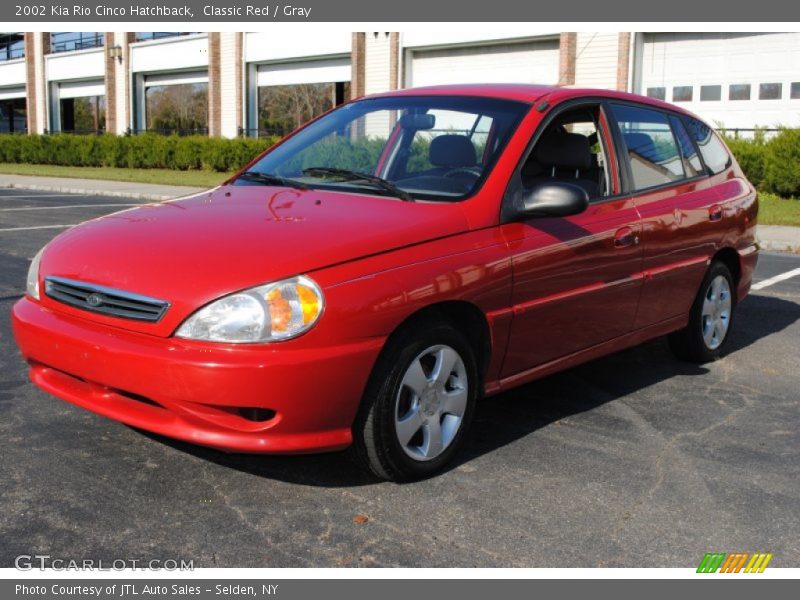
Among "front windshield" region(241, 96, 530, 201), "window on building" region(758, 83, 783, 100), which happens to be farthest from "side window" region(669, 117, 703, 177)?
"window on building" region(758, 83, 783, 100)

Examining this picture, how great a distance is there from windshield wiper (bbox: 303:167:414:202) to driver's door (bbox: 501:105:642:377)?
1.63ft

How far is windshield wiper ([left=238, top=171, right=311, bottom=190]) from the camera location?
4.60 meters

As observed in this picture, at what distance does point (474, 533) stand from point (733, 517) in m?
1.05

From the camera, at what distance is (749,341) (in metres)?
6.86

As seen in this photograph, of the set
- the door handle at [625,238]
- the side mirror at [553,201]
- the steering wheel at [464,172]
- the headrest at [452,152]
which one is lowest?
the door handle at [625,238]

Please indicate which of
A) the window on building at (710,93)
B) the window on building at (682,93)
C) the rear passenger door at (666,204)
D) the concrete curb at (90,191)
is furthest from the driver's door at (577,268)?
the window on building at (682,93)

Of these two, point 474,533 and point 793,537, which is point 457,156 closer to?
point 474,533

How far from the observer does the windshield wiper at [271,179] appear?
4600 millimetres

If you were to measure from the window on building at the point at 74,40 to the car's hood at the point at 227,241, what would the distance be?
124 ft

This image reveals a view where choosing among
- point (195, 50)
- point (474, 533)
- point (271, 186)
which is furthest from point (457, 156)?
point (195, 50)

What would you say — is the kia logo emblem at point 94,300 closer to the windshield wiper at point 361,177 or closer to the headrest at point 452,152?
the windshield wiper at point 361,177

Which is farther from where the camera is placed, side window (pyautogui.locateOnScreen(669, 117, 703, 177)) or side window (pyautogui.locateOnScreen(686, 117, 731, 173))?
side window (pyautogui.locateOnScreen(686, 117, 731, 173))

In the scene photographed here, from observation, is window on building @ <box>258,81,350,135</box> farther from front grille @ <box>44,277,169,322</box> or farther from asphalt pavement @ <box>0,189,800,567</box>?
front grille @ <box>44,277,169,322</box>

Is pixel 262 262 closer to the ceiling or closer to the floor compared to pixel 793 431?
closer to the ceiling
